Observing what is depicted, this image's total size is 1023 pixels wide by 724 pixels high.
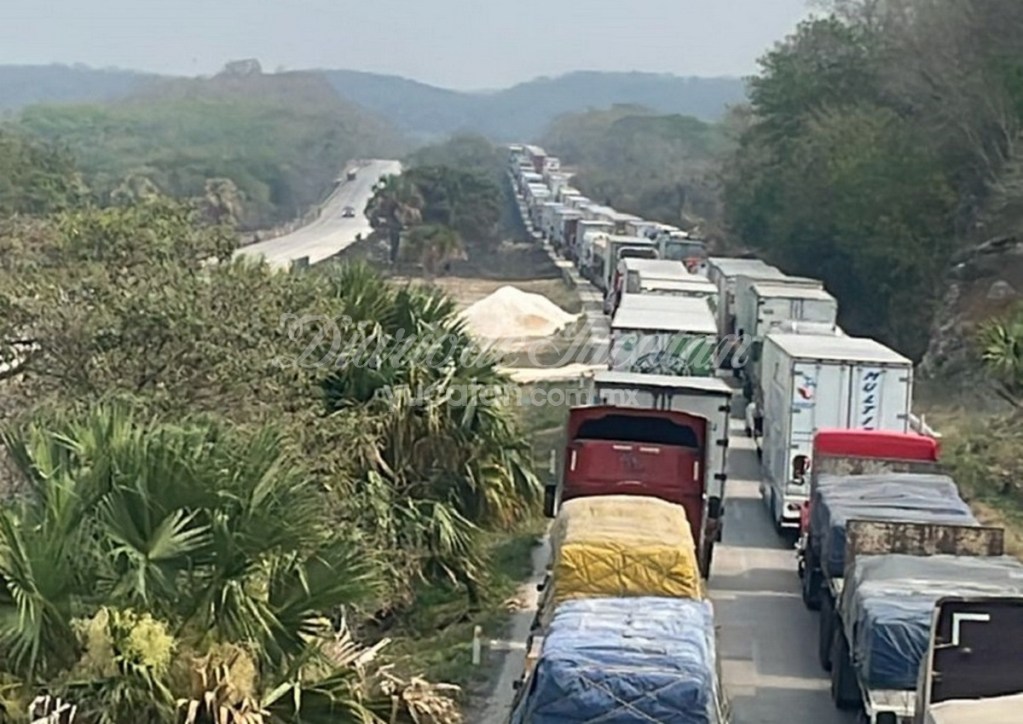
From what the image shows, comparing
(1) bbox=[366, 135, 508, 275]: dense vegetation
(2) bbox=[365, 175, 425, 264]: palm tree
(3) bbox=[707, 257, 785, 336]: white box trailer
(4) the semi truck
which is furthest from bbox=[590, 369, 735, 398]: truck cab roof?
(2) bbox=[365, 175, 425, 264]: palm tree

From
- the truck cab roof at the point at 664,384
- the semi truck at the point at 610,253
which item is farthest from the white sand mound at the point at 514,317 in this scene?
the truck cab roof at the point at 664,384

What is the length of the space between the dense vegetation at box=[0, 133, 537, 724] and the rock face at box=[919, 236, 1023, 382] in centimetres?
2097

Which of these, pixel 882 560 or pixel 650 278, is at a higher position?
pixel 882 560

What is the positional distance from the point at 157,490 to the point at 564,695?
2.86 meters

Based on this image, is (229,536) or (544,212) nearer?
(229,536)

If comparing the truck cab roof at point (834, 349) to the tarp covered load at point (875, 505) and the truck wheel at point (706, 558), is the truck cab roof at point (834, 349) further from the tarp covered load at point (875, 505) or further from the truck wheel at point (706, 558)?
the truck wheel at point (706, 558)

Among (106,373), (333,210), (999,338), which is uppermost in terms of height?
(106,373)

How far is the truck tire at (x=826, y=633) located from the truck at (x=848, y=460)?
0.75 meters

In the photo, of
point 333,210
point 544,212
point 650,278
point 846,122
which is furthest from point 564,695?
point 333,210

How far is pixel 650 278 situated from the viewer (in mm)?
46031

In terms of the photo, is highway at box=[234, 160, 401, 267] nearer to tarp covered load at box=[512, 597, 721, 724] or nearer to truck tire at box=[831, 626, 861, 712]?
truck tire at box=[831, 626, 861, 712]

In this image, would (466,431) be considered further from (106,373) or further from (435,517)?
(106,373)

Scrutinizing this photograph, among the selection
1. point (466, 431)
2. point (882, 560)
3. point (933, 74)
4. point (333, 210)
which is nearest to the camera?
point (882, 560)

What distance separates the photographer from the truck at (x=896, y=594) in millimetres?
13773
